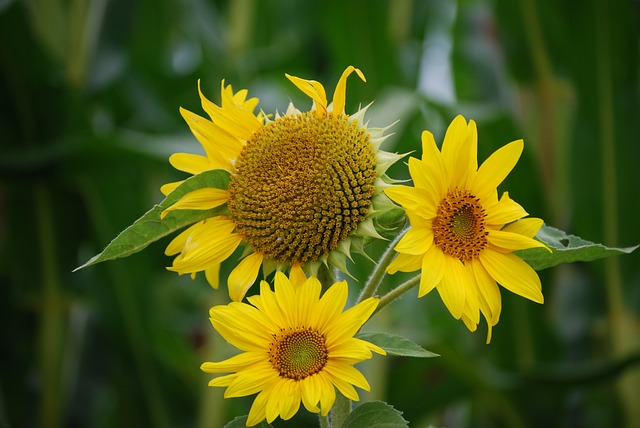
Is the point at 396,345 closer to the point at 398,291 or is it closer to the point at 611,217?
the point at 398,291

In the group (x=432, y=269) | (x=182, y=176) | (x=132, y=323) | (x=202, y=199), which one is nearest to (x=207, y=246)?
(x=202, y=199)

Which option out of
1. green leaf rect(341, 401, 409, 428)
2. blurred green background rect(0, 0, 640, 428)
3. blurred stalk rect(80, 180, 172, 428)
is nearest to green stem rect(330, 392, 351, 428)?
green leaf rect(341, 401, 409, 428)

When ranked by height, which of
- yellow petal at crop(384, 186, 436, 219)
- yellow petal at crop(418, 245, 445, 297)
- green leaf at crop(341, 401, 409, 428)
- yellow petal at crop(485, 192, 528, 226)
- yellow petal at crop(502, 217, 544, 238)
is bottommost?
green leaf at crop(341, 401, 409, 428)

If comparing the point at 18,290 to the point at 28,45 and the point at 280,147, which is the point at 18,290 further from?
the point at 280,147

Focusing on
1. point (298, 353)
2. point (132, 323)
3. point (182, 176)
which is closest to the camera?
point (298, 353)

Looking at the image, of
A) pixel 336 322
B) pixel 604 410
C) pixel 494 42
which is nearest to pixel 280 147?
pixel 336 322

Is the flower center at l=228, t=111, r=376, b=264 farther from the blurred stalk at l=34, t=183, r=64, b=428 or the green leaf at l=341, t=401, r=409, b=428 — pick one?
the blurred stalk at l=34, t=183, r=64, b=428

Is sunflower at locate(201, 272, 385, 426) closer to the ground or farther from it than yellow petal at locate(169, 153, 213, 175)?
closer to the ground
